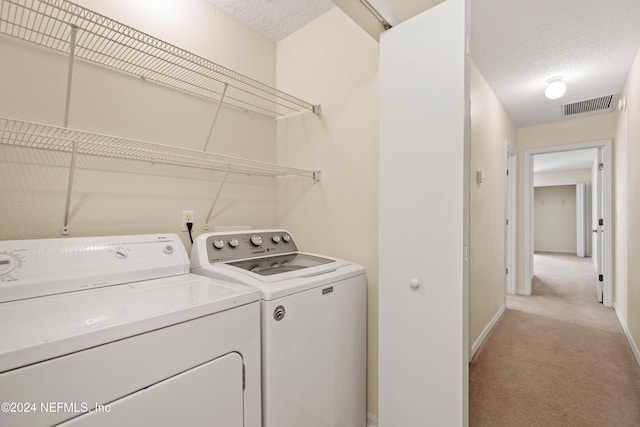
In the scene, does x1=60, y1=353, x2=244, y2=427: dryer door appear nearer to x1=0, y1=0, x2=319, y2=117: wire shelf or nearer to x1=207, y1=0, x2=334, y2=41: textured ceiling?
x1=0, y1=0, x2=319, y2=117: wire shelf

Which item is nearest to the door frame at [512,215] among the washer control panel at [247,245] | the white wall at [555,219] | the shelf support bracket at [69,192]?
the washer control panel at [247,245]

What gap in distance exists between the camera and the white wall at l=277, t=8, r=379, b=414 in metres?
1.58

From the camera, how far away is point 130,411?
72 centimetres

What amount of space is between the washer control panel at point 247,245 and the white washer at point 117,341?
26 centimetres

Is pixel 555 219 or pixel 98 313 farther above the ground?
pixel 555 219

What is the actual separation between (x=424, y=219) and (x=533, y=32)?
1.87 meters

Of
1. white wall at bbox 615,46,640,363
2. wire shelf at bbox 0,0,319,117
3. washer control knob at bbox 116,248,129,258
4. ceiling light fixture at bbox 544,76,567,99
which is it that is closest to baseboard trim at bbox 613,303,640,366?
white wall at bbox 615,46,640,363

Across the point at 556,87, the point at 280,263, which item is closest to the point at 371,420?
the point at 280,263

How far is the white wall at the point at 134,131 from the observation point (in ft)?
3.76

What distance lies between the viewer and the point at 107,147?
127cm

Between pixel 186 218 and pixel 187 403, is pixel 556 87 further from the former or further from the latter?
pixel 187 403

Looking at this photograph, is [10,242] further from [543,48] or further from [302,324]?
[543,48]

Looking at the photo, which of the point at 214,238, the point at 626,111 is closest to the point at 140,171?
the point at 214,238

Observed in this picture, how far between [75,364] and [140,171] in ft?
3.45
